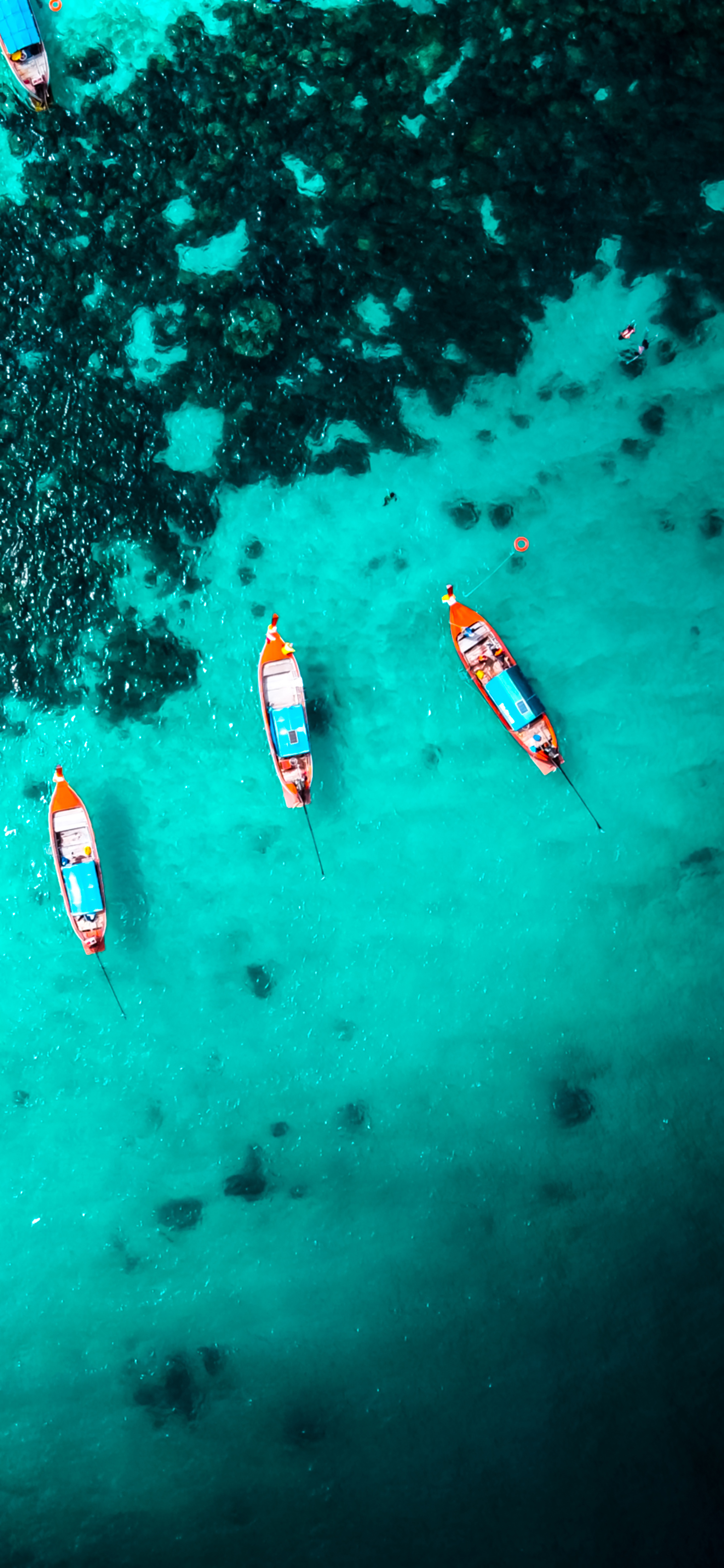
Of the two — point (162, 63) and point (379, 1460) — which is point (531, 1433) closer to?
point (379, 1460)

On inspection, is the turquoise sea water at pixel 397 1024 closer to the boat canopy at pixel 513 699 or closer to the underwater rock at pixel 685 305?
the underwater rock at pixel 685 305

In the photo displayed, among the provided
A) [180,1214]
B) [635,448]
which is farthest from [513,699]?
[180,1214]

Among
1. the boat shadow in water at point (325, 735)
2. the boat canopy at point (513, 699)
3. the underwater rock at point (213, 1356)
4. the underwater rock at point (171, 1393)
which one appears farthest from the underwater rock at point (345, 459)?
the underwater rock at point (171, 1393)

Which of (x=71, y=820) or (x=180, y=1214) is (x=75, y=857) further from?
(x=180, y=1214)

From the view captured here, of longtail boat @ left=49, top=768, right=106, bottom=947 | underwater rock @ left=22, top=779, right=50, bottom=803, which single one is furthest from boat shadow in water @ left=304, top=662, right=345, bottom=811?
underwater rock @ left=22, top=779, right=50, bottom=803

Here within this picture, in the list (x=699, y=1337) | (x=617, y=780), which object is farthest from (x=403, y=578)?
(x=699, y=1337)
